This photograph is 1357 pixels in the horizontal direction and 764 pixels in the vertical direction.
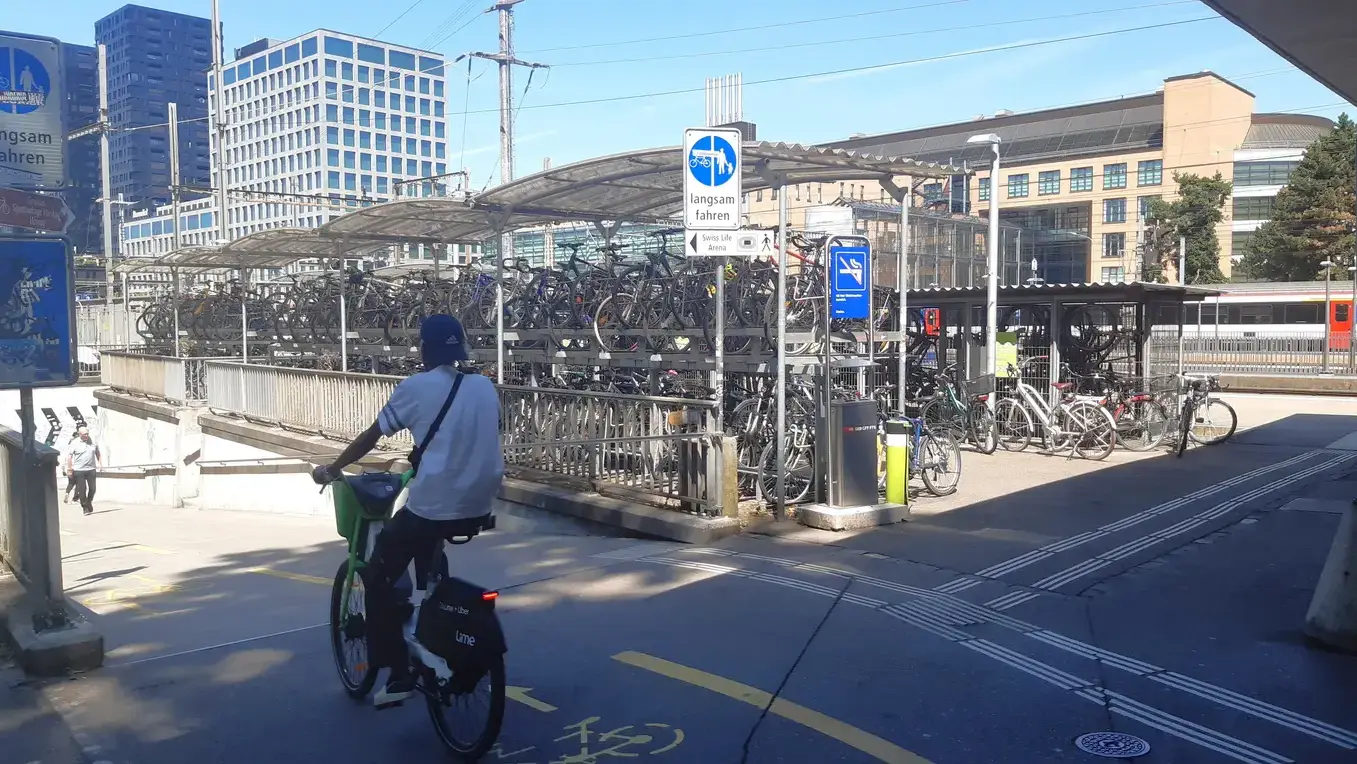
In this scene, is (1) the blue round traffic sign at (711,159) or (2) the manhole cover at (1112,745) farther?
(1) the blue round traffic sign at (711,159)

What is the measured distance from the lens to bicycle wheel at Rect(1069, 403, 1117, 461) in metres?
12.9

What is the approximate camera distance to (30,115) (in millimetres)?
5414

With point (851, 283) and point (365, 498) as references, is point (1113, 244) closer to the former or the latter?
point (851, 283)

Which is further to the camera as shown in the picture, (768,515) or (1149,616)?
(768,515)

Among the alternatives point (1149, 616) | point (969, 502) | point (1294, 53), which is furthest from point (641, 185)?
point (1149, 616)

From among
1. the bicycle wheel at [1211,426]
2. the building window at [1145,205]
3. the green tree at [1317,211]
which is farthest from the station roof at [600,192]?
the green tree at [1317,211]

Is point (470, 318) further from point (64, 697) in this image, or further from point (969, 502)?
point (64, 697)

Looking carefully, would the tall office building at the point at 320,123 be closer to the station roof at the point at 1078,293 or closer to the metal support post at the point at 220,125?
the metal support post at the point at 220,125

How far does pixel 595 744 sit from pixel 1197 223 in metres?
49.3

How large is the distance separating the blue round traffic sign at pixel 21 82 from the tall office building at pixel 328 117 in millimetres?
49924

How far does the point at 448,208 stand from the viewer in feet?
40.0

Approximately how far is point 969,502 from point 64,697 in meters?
7.73

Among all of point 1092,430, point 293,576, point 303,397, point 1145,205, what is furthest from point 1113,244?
point 293,576

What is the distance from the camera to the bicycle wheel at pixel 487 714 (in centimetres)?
389
